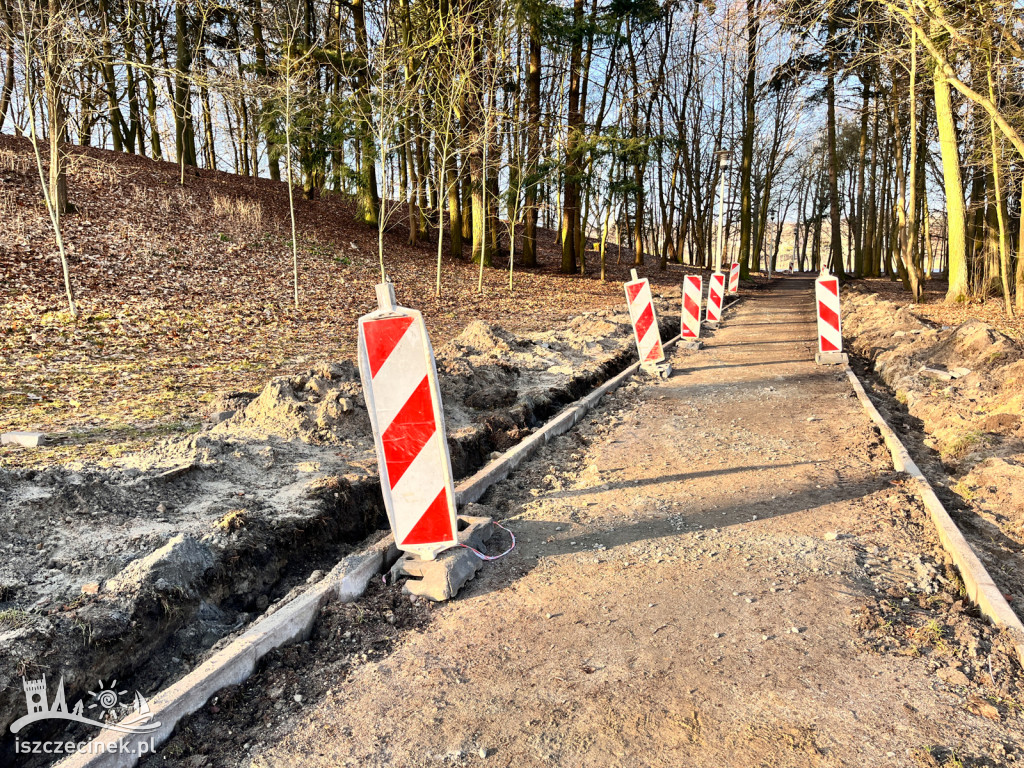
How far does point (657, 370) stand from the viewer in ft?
34.0

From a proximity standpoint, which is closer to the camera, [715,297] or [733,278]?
[715,297]

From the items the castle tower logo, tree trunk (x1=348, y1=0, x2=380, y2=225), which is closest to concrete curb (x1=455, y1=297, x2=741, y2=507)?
the castle tower logo

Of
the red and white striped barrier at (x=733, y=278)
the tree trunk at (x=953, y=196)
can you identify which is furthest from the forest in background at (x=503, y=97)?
the red and white striped barrier at (x=733, y=278)

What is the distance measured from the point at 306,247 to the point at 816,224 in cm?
4895

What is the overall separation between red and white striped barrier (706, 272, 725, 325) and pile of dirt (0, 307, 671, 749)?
11.7 meters

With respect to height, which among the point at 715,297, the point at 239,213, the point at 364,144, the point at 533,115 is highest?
the point at 533,115

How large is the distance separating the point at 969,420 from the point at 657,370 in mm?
4359

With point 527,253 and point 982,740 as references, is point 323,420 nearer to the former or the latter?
point 982,740

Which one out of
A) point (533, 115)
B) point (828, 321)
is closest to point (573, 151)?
point (533, 115)

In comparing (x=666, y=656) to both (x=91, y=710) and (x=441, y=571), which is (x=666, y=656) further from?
(x=91, y=710)

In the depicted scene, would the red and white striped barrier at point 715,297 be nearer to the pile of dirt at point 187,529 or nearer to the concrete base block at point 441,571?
the pile of dirt at point 187,529

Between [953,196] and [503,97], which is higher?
[503,97]

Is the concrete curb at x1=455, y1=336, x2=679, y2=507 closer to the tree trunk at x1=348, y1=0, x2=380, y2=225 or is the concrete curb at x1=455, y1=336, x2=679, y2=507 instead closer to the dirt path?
the dirt path

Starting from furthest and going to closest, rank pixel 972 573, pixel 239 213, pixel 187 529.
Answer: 1. pixel 239 213
2. pixel 187 529
3. pixel 972 573
